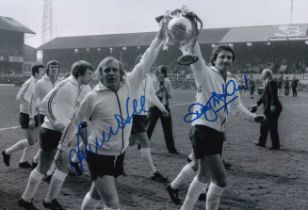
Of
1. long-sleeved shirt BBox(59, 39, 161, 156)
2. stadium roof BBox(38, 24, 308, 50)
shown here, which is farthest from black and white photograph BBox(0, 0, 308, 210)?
stadium roof BBox(38, 24, 308, 50)

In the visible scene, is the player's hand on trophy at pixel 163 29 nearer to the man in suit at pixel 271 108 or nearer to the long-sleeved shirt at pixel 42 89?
the long-sleeved shirt at pixel 42 89

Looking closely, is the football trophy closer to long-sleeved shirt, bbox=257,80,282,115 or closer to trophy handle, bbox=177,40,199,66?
trophy handle, bbox=177,40,199,66

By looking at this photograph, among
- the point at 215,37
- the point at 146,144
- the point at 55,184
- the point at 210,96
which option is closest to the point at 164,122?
the point at 146,144

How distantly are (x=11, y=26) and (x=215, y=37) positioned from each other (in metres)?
32.1

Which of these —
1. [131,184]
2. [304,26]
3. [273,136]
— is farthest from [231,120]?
[304,26]

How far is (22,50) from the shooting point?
60031mm

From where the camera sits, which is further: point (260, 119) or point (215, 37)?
point (215, 37)

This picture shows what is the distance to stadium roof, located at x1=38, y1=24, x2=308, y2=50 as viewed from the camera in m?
41.2

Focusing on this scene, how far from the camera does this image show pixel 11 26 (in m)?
60.0

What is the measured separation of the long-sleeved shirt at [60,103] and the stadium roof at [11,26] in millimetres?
57552

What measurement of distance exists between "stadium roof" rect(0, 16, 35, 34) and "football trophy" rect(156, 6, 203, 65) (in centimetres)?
5890

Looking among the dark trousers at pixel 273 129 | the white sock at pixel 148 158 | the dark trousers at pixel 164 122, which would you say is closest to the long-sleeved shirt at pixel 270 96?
the dark trousers at pixel 273 129

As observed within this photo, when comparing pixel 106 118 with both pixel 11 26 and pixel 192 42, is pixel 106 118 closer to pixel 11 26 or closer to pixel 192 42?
pixel 192 42

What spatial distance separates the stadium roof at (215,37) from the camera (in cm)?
4116
